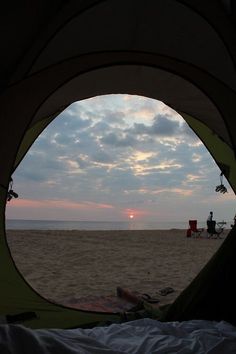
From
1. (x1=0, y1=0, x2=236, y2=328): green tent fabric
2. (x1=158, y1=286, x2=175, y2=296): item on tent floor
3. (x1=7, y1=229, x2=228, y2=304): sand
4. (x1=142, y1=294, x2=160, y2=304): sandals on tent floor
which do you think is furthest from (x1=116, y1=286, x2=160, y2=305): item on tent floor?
(x1=0, y1=0, x2=236, y2=328): green tent fabric

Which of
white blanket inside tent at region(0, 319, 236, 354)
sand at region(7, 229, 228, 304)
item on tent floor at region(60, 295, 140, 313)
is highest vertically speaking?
white blanket inside tent at region(0, 319, 236, 354)

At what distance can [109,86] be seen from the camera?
3.94 metres

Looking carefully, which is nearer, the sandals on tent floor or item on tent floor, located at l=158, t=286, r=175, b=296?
the sandals on tent floor

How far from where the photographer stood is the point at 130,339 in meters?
2.03

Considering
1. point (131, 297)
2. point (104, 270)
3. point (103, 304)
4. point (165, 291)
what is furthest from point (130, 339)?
point (104, 270)

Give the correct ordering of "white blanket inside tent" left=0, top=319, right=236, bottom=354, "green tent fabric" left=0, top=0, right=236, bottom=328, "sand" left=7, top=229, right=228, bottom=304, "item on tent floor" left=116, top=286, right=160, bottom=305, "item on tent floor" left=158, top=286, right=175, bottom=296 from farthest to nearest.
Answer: "sand" left=7, top=229, right=228, bottom=304 → "item on tent floor" left=158, top=286, right=175, bottom=296 → "item on tent floor" left=116, top=286, right=160, bottom=305 → "green tent fabric" left=0, top=0, right=236, bottom=328 → "white blanket inside tent" left=0, top=319, right=236, bottom=354

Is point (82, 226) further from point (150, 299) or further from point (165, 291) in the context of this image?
point (150, 299)

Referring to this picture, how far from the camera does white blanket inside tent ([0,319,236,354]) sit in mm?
1540

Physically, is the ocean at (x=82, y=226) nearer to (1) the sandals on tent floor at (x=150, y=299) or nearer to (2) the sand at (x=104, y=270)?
(2) the sand at (x=104, y=270)

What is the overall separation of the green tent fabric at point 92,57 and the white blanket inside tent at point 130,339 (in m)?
0.44

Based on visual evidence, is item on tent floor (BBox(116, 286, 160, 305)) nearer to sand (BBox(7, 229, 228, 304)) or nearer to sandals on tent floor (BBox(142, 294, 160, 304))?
sandals on tent floor (BBox(142, 294, 160, 304))

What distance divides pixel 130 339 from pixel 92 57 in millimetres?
2378

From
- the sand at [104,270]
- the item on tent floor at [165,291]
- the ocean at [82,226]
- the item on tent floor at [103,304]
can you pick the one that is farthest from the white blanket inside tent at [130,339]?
the ocean at [82,226]

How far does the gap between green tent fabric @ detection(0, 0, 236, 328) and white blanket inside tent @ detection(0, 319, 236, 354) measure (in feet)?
1.45
